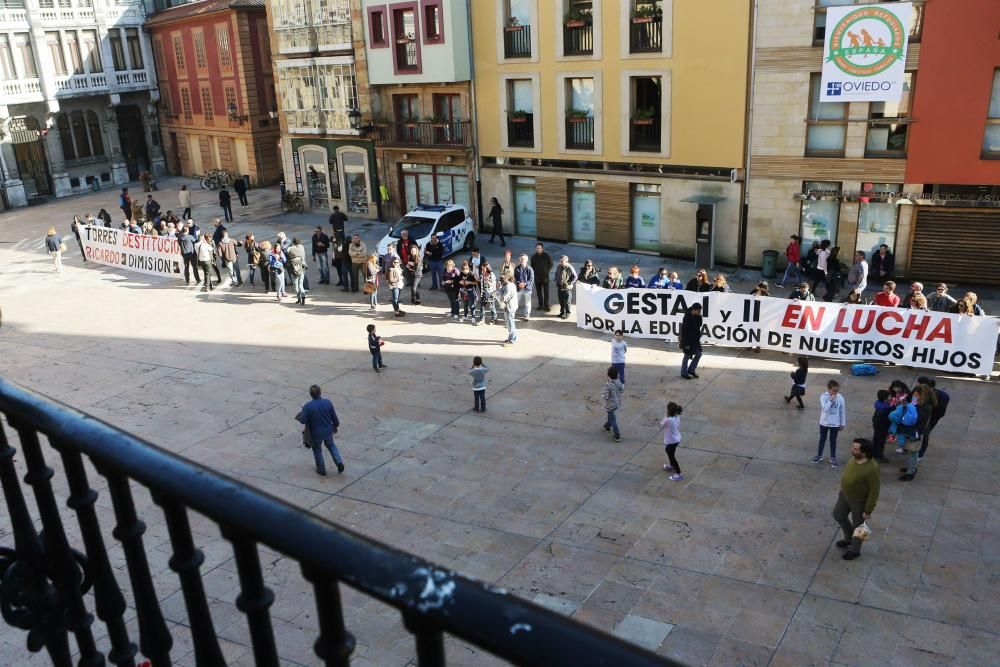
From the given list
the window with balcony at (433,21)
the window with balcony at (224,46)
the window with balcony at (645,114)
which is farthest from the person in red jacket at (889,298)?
the window with balcony at (224,46)

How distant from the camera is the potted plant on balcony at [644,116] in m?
29.4

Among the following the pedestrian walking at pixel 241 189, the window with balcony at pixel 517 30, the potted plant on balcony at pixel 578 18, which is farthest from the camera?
the pedestrian walking at pixel 241 189

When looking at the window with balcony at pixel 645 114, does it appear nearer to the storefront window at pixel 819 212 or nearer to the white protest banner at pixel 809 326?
the storefront window at pixel 819 212

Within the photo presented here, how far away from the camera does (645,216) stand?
30.4m

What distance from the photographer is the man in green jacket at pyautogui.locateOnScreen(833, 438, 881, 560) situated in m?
11.2

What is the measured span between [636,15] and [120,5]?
126 feet

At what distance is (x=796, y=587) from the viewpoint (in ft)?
37.3

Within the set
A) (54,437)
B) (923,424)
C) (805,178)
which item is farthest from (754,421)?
(54,437)

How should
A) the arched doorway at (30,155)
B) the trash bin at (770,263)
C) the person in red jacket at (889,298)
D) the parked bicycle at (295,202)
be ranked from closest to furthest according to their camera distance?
1. the person in red jacket at (889,298)
2. the trash bin at (770,263)
3. the parked bicycle at (295,202)
4. the arched doorway at (30,155)

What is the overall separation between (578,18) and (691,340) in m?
16.3

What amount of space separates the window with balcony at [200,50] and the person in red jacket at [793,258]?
38.0m

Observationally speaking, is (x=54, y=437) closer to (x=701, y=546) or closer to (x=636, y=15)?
(x=701, y=546)

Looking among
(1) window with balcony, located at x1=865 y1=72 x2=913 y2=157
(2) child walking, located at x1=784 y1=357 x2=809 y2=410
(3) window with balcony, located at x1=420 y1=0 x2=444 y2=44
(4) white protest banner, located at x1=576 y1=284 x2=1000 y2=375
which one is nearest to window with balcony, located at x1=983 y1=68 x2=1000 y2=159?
(1) window with balcony, located at x1=865 y1=72 x2=913 y2=157

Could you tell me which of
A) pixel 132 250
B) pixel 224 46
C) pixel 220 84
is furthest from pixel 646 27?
pixel 220 84
